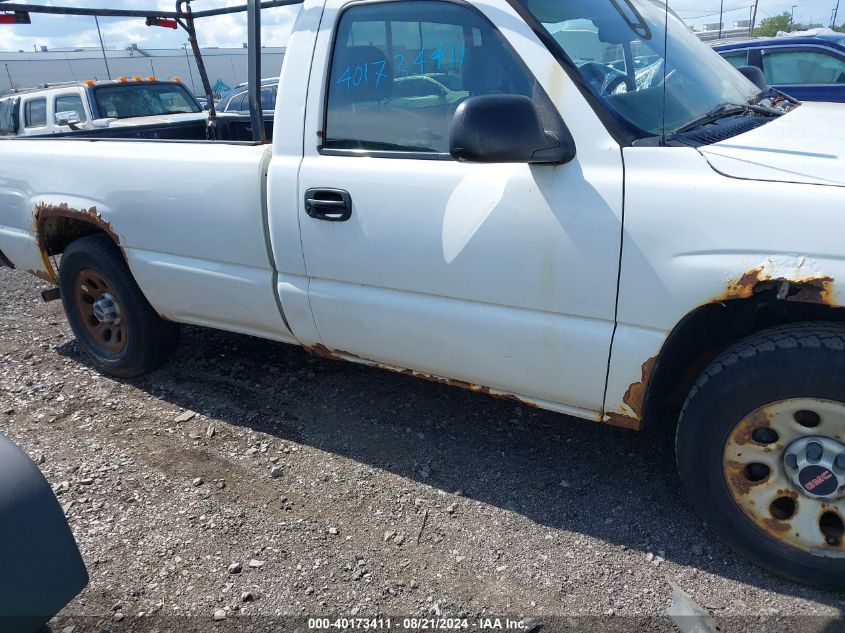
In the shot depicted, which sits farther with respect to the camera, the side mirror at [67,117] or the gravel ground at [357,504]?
the side mirror at [67,117]

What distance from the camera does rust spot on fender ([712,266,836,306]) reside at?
1959 millimetres

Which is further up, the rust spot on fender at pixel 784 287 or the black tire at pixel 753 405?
the rust spot on fender at pixel 784 287

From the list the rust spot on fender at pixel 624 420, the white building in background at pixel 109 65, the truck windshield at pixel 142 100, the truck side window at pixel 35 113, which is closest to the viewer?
the rust spot on fender at pixel 624 420

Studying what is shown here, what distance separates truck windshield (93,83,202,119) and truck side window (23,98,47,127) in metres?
1.29

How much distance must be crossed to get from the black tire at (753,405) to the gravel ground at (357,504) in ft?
0.43

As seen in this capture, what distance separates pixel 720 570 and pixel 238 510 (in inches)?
74.4

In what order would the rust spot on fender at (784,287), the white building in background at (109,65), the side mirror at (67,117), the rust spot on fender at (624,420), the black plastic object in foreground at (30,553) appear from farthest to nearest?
the white building in background at (109,65), the side mirror at (67,117), the rust spot on fender at (624,420), the rust spot on fender at (784,287), the black plastic object in foreground at (30,553)

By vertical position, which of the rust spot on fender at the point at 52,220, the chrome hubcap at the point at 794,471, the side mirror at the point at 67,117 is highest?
the side mirror at the point at 67,117

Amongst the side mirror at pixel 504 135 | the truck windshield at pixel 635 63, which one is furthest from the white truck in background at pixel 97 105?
the side mirror at pixel 504 135

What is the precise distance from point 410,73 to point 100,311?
2.40 m

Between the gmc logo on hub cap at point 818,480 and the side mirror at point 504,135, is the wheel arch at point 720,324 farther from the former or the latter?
the side mirror at point 504,135

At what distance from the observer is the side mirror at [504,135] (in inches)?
83.7

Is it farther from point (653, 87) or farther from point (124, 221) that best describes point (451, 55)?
point (124, 221)

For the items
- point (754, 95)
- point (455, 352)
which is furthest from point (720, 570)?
point (754, 95)
